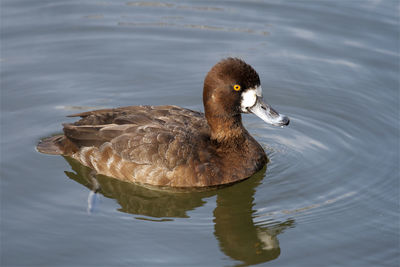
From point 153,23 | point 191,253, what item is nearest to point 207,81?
point 191,253

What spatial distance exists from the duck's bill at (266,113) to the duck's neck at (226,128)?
25 centimetres

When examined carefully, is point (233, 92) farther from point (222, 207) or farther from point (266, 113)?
point (222, 207)

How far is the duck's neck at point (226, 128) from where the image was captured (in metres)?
8.12

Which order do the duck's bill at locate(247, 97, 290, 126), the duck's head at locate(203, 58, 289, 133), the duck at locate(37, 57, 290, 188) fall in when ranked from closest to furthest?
the duck's head at locate(203, 58, 289, 133) < the duck at locate(37, 57, 290, 188) < the duck's bill at locate(247, 97, 290, 126)

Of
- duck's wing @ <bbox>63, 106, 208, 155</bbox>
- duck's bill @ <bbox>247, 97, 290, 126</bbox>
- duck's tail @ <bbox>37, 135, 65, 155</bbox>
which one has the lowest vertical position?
duck's tail @ <bbox>37, 135, 65, 155</bbox>

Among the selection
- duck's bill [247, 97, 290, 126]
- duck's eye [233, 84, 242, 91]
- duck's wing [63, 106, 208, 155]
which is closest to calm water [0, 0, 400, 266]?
duck's wing [63, 106, 208, 155]

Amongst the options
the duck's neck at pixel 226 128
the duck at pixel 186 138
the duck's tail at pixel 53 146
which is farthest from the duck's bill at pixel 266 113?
the duck's tail at pixel 53 146

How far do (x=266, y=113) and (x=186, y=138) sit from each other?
41.5 inches

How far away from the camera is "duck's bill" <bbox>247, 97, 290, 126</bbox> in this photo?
26.6 feet

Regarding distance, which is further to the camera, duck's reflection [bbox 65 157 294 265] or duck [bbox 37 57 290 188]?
duck [bbox 37 57 290 188]

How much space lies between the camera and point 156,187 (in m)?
8.02

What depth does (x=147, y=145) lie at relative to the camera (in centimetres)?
795

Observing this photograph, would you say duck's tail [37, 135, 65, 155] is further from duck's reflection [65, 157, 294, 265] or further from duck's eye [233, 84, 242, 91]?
duck's eye [233, 84, 242, 91]

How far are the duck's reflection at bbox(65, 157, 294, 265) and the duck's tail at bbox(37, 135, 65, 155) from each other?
296 millimetres
